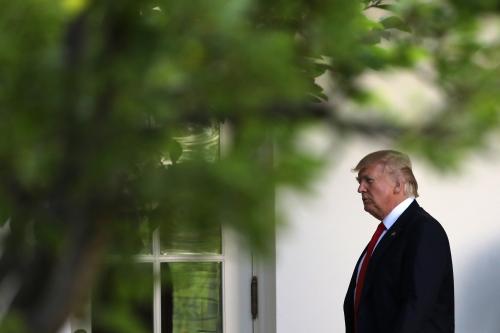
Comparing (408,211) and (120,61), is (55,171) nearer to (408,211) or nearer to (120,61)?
(120,61)

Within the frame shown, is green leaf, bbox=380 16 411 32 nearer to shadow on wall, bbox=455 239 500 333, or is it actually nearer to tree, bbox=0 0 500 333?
tree, bbox=0 0 500 333

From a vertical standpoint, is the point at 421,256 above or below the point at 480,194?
below

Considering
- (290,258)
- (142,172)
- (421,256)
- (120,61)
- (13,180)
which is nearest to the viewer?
(120,61)

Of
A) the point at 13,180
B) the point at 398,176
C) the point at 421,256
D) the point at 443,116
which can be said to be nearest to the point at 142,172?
the point at 13,180

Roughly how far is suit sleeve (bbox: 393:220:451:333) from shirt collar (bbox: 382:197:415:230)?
7.1 inches

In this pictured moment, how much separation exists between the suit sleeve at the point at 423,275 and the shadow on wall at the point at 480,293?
1.36 metres

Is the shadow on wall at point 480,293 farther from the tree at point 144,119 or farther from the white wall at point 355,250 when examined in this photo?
the tree at point 144,119

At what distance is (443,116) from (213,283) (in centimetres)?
519

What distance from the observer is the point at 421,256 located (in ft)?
16.4

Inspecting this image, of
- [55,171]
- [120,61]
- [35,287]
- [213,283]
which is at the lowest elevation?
[35,287]

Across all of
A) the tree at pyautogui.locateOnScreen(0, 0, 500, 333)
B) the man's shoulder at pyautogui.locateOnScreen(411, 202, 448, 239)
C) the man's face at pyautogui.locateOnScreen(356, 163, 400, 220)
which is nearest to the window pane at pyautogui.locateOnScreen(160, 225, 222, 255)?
the tree at pyautogui.locateOnScreen(0, 0, 500, 333)

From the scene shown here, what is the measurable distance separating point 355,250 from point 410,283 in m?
1.35

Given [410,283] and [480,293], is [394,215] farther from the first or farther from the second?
[480,293]

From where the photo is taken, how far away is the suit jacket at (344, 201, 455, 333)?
195 inches
